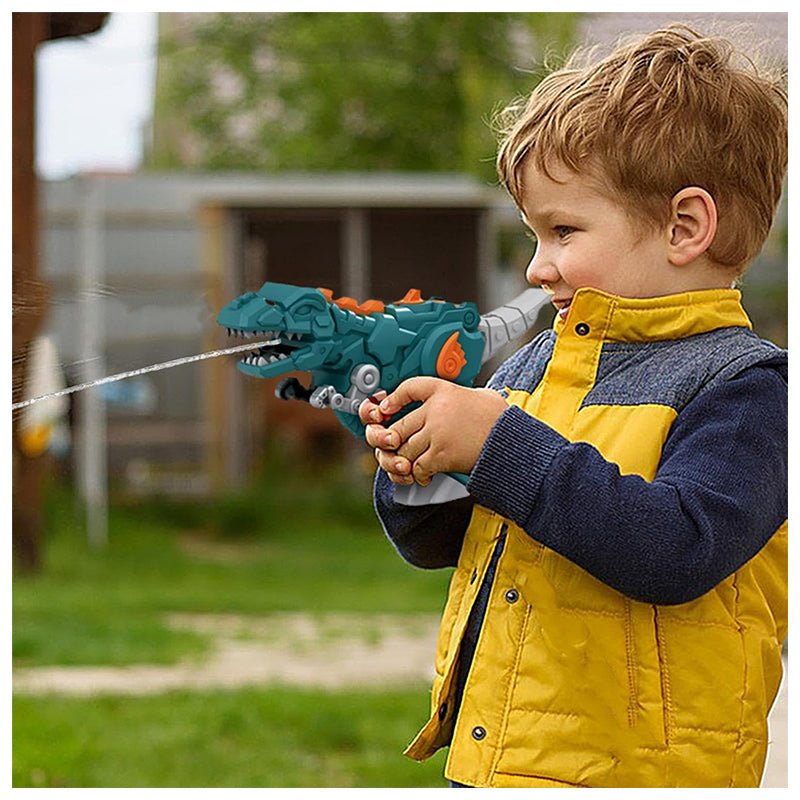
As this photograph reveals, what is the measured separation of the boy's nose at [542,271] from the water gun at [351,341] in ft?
0.16

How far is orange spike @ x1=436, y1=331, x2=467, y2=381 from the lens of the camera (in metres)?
1.10

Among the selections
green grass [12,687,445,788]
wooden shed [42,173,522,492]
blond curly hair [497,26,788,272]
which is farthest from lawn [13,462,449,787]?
blond curly hair [497,26,788,272]

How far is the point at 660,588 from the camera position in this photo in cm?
106

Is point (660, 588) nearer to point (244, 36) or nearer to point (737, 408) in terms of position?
point (737, 408)

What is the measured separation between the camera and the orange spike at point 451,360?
1.10m

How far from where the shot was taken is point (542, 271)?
3.83ft

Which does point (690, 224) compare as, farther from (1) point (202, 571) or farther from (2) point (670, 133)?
(1) point (202, 571)

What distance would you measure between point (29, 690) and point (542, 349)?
2.32m

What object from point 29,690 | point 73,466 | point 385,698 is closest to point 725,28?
point 385,698

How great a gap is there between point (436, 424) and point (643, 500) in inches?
6.3

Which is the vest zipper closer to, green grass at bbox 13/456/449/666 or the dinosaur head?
the dinosaur head

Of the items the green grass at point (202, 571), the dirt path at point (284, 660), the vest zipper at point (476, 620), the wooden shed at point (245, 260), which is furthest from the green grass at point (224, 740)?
the wooden shed at point (245, 260)

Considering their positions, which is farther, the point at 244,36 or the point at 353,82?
the point at 244,36

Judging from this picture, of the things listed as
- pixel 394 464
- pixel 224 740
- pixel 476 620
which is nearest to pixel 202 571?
pixel 224 740
